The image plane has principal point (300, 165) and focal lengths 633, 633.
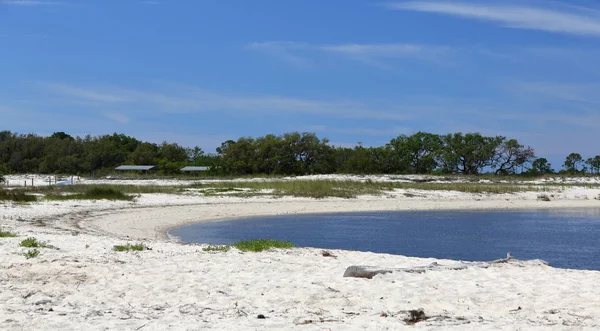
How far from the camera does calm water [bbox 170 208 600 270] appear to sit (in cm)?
1792

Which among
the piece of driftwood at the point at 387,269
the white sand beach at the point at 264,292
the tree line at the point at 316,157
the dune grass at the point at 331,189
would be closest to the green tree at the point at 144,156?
the tree line at the point at 316,157

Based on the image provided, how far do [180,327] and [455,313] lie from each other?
333 centimetres

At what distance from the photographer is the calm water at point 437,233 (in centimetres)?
1792

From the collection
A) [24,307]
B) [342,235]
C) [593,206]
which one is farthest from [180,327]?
[593,206]

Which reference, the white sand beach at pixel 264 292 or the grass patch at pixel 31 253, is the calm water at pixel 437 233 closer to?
the white sand beach at pixel 264 292

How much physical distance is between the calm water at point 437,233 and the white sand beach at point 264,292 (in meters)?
5.56

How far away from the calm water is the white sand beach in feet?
18.2

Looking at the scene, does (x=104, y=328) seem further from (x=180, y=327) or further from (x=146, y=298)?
(x=146, y=298)

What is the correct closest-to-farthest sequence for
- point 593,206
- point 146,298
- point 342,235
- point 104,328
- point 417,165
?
1. point 104,328
2. point 146,298
3. point 342,235
4. point 593,206
5. point 417,165

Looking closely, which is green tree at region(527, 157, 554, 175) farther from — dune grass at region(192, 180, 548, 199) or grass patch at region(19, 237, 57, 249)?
grass patch at region(19, 237, 57, 249)

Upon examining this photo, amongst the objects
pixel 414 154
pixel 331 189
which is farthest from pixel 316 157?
pixel 331 189

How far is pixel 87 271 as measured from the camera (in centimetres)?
1006

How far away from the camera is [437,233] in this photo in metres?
23.3

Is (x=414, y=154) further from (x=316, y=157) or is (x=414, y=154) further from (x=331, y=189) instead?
(x=331, y=189)
